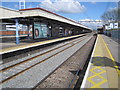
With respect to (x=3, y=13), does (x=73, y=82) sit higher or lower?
lower

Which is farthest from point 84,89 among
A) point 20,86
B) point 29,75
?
point 29,75

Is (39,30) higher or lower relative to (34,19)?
lower

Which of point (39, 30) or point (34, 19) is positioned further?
point (39, 30)

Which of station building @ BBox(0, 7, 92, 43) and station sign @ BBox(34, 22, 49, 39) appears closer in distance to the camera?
station building @ BBox(0, 7, 92, 43)

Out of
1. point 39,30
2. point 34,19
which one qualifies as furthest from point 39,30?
point 34,19

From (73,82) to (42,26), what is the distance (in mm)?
25183

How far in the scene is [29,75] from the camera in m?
7.02

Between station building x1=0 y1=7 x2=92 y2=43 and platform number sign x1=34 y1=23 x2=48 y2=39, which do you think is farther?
platform number sign x1=34 y1=23 x2=48 y2=39

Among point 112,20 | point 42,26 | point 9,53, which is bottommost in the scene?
point 9,53

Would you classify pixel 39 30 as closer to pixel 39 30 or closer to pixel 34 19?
pixel 39 30

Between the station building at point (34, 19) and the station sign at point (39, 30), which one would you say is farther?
the station sign at point (39, 30)

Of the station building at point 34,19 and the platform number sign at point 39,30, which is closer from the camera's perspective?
the station building at point 34,19

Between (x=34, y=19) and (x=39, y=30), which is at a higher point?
(x=34, y=19)

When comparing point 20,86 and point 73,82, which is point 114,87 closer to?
point 73,82
